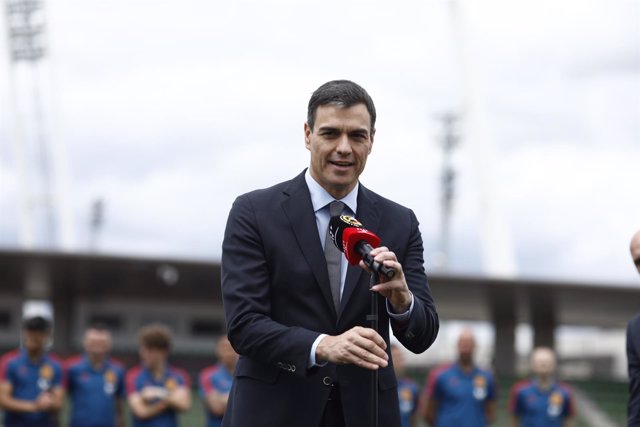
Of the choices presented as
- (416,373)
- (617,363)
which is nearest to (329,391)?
(416,373)

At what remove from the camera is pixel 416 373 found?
88.4 feet

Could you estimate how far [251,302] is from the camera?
3.33m

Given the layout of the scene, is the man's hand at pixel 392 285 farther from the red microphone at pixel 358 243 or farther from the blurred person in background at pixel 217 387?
the blurred person in background at pixel 217 387

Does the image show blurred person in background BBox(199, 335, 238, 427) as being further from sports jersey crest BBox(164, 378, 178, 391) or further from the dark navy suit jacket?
the dark navy suit jacket

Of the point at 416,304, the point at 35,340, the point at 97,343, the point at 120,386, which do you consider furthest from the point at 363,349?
the point at 120,386

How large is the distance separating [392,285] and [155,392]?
361 inches

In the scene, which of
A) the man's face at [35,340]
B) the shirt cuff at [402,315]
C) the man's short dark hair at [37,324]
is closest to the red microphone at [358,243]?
the shirt cuff at [402,315]

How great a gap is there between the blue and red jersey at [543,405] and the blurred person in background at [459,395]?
1.90ft

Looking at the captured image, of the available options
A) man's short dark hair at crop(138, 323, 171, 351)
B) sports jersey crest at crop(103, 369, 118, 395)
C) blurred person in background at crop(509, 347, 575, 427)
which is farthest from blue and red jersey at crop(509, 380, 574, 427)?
sports jersey crest at crop(103, 369, 118, 395)

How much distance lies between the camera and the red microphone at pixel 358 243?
3002mm

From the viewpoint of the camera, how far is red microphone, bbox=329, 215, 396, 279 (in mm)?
3002

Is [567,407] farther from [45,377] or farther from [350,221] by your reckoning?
[350,221]

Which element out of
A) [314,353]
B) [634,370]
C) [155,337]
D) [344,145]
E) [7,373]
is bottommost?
[7,373]

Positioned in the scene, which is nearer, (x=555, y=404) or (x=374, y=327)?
(x=374, y=327)
